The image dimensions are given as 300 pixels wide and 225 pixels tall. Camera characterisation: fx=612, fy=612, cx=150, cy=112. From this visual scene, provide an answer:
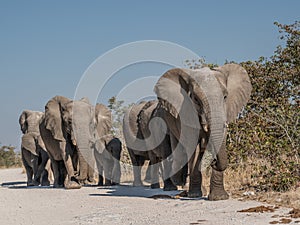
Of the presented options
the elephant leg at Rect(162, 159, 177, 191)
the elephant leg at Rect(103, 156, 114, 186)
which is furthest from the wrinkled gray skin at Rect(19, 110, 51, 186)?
the elephant leg at Rect(162, 159, 177, 191)

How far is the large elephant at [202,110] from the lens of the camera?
1070 centimetres

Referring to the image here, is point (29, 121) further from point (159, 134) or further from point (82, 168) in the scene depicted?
point (159, 134)

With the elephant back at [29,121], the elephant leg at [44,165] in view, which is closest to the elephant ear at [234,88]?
the elephant leg at [44,165]

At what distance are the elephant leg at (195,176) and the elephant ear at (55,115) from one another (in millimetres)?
6402

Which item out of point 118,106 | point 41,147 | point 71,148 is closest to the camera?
point 71,148

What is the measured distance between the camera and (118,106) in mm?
33344

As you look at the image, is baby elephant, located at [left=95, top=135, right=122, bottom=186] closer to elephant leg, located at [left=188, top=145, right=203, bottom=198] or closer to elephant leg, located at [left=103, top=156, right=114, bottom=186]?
elephant leg, located at [left=103, top=156, right=114, bottom=186]

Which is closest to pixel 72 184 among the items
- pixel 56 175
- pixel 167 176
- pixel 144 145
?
pixel 56 175

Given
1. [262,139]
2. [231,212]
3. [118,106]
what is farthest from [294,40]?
[118,106]

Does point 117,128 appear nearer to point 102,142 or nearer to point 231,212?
point 102,142

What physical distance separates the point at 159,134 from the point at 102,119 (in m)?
4.58

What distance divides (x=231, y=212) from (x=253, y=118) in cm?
614

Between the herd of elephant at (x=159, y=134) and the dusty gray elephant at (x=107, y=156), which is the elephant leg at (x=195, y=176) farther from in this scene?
the dusty gray elephant at (x=107, y=156)

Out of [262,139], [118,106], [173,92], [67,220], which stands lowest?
[67,220]
